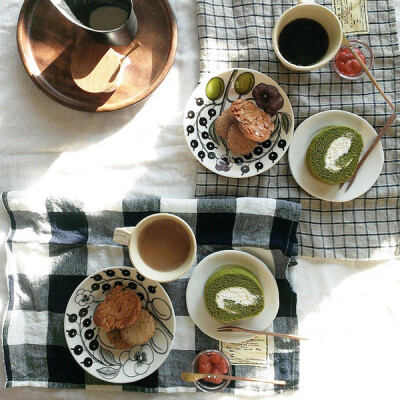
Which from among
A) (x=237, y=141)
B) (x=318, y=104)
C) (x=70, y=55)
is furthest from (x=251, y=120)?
(x=70, y=55)

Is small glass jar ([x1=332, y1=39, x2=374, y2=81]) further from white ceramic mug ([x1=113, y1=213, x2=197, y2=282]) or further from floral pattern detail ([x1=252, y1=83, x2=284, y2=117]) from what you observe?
white ceramic mug ([x1=113, y1=213, x2=197, y2=282])

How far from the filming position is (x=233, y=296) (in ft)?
3.56

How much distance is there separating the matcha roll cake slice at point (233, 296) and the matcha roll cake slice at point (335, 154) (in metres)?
0.29

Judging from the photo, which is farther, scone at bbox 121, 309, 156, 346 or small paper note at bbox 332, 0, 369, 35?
small paper note at bbox 332, 0, 369, 35

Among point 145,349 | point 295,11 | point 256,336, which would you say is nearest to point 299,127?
point 295,11

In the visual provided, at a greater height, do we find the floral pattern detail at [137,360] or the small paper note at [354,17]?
the small paper note at [354,17]

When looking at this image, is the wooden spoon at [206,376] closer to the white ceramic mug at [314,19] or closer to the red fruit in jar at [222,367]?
the red fruit in jar at [222,367]

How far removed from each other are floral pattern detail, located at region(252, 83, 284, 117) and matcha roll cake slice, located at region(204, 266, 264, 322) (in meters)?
0.38

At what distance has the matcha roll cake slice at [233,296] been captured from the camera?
3.54 ft

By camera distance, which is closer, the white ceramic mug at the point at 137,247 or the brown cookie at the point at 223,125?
the white ceramic mug at the point at 137,247

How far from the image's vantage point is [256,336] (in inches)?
44.1

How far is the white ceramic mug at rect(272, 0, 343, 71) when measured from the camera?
3.57 ft

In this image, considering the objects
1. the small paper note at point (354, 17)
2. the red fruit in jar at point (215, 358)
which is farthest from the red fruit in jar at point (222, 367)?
the small paper note at point (354, 17)

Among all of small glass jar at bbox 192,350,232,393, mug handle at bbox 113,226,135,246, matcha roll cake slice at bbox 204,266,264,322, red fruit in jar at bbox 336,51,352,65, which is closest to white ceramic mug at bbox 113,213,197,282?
mug handle at bbox 113,226,135,246
